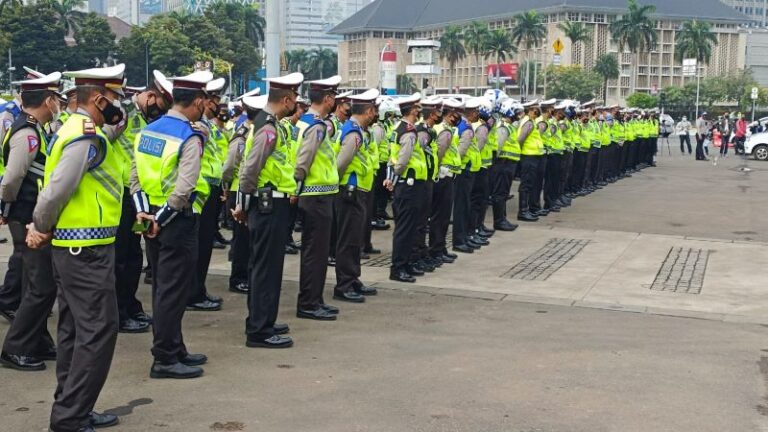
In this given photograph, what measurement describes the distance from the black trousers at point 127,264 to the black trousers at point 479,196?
6284mm

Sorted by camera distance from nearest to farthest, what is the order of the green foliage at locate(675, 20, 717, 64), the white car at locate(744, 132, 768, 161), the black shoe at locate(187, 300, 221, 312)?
the black shoe at locate(187, 300, 221, 312)
the white car at locate(744, 132, 768, 161)
the green foliage at locate(675, 20, 717, 64)

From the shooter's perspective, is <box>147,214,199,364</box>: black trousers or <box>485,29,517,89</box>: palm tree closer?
<box>147,214,199,364</box>: black trousers

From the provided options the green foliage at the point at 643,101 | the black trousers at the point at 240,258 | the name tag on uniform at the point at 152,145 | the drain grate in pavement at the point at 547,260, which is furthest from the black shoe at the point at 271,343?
the green foliage at the point at 643,101

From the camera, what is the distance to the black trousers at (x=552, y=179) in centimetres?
1834

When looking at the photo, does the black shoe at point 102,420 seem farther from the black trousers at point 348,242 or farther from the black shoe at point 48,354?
the black trousers at point 348,242

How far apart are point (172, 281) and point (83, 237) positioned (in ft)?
4.45

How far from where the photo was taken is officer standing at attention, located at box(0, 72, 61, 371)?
271 inches

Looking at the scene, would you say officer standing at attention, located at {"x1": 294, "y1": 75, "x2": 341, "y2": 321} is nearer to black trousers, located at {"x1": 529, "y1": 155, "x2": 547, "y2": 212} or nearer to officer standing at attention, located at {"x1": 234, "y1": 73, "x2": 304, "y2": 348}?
officer standing at attention, located at {"x1": 234, "y1": 73, "x2": 304, "y2": 348}

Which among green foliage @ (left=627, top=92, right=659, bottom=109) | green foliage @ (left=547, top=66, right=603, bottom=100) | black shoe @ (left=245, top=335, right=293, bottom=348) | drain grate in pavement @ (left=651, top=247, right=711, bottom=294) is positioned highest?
green foliage @ (left=547, top=66, right=603, bottom=100)

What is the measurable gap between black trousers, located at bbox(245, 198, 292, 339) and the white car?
34.4 metres

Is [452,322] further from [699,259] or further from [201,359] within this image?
[699,259]

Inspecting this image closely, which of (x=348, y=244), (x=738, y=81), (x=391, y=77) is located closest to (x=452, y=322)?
(x=348, y=244)

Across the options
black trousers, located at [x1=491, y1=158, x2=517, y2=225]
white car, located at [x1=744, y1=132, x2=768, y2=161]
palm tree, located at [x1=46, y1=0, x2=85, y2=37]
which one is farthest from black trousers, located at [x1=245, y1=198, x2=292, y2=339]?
palm tree, located at [x1=46, y1=0, x2=85, y2=37]

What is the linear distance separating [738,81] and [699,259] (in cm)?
11171
